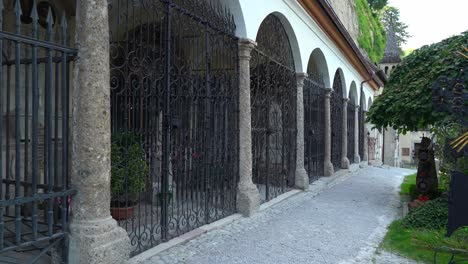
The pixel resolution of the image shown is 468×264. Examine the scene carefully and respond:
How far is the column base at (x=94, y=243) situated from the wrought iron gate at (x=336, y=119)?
10.5 meters

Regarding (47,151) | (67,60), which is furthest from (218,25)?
(47,151)

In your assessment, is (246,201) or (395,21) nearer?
(246,201)

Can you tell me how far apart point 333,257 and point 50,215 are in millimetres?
3186

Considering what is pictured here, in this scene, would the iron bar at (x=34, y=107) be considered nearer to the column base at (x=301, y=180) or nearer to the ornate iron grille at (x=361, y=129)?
the column base at (x=301, y=180)

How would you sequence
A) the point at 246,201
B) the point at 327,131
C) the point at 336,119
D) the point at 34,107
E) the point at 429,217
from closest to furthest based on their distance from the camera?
the point at 34,107, the point at 429,217, the point at 246,201, the point at 327,131, the point at 336,119

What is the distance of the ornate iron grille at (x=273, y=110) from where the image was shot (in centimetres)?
780

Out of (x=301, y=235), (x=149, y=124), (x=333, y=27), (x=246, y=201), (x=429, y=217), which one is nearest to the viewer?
(x=149, y=124)

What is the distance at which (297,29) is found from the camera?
8.71 meters

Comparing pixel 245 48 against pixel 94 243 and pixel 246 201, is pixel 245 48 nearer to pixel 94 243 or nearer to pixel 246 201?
pixel 246 201

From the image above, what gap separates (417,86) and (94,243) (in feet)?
22.8

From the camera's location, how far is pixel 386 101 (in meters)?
8.58

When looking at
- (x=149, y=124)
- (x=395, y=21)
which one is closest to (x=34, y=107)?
(x=149, y=124)

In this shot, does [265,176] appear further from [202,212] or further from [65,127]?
[65,127]

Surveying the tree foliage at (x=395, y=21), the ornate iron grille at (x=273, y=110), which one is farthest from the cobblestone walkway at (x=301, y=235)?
the tree foliage at (x=395, y=21)
